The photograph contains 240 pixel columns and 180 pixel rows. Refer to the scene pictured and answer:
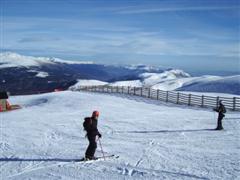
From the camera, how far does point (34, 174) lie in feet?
44.5

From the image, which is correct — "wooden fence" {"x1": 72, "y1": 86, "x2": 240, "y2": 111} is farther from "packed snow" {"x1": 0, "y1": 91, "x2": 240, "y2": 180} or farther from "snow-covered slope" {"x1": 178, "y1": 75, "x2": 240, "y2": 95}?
"snow-covered slope" {"x1": 178, "y1": 75, "x2": 240, "y2": 95}

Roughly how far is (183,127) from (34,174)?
13.4 metres

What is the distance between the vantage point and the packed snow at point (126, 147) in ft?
45.0

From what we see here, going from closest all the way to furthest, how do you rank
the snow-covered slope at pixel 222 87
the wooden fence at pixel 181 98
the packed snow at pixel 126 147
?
the packed snow at pixel 126 147
the wooden fence at pixel 181 98
the snow-covered slope at pixel 222 87

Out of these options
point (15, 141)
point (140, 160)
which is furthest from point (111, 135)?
point (140, 160)

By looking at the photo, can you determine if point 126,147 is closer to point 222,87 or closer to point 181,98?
point 181,98

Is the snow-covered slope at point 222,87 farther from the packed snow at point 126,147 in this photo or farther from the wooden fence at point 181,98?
the packed snow at point 126,147

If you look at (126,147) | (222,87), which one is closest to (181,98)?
(126,147)

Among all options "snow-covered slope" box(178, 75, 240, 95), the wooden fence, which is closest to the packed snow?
the wooden fence

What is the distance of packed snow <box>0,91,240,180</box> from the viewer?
13703 millimetres

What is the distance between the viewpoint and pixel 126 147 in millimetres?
18312

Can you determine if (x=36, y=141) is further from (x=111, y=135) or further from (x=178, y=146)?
(x=178, y=146)

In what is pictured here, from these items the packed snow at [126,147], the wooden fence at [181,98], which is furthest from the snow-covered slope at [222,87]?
the packed snow at [126,147]

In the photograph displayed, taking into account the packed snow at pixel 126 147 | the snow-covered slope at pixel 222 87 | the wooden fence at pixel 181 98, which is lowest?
the snow-covered slope at pixel 222 87
